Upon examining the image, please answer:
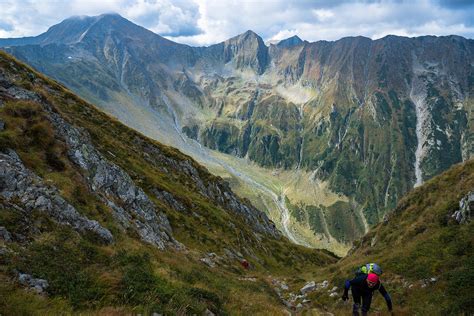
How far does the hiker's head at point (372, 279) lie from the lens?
15.2 m

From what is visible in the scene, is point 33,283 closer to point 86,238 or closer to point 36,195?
point 86,238

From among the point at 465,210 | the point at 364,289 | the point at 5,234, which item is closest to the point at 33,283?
the point at 5,234

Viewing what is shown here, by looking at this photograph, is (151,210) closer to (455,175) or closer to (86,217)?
(86,217)

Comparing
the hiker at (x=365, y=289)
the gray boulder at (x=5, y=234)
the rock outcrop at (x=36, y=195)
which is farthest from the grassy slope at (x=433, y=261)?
the gray boulder at (x=5, y=234)

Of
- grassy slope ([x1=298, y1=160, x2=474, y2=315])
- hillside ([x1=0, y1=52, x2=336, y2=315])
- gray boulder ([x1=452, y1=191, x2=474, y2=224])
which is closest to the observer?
hillside ([x1=0, y1=52, x2=336, y2=315])

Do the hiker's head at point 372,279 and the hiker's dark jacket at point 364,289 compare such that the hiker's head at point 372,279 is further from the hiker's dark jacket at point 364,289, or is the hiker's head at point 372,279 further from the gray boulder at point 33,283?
the gray boulder at point 33,283

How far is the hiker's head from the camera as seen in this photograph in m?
15.2

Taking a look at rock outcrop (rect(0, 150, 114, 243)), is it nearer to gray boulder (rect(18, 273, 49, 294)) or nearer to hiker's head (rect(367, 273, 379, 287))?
gray boulder (rect(18, 273, 49, 294))

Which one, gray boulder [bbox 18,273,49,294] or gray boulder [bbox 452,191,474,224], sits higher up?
gray boulder [bbox 452,191,474,224]

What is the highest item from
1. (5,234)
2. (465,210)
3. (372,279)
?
(465,210)

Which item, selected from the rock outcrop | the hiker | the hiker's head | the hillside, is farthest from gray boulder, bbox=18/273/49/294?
the hiker's head

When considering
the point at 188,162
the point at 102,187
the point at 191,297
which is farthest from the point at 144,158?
the point at 191,297

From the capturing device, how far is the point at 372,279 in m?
15.2

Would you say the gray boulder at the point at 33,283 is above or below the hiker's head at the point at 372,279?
→ below
